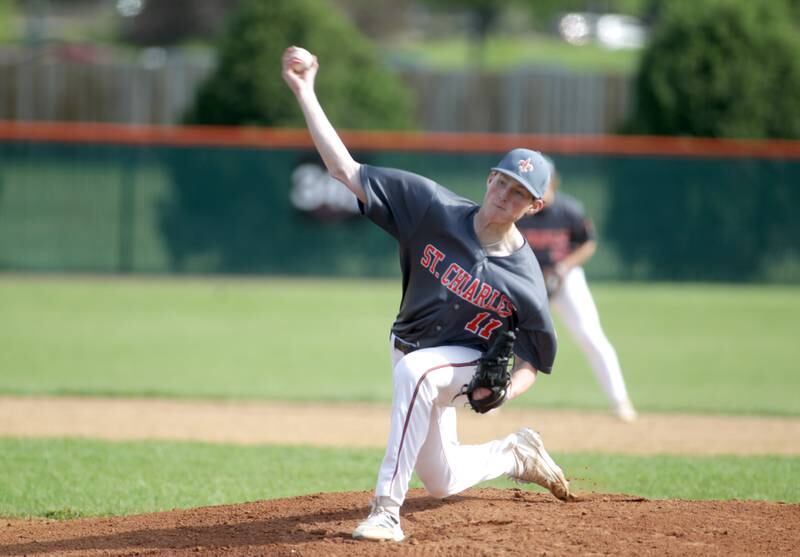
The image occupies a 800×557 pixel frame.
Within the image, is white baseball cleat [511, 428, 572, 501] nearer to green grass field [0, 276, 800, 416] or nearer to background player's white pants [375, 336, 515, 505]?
background player's white pants [375, 336, 515, 505]

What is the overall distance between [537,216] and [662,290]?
28.5 feet

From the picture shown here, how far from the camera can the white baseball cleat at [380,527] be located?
4691 millimetres

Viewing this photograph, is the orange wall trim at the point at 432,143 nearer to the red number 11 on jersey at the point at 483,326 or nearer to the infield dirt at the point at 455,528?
the infield dirt at the point at 455,528

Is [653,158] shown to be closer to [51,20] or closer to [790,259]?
[790,259]

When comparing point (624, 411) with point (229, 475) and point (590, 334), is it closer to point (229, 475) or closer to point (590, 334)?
point (590, 334)

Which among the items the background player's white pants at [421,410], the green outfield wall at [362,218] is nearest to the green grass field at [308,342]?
the green outfield wall at [362,218]

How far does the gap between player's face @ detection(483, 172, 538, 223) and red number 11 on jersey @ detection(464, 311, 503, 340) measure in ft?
1.39

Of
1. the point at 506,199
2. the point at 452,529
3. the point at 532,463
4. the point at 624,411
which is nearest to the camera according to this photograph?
the point at 506,199

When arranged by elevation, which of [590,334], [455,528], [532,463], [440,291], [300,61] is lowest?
[590,334]

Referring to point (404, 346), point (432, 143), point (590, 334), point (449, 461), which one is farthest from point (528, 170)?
point (432, 143)

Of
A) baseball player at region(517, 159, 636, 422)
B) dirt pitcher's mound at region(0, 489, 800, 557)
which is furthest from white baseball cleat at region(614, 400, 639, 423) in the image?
dirt pitcher's mound at region(0, 489, 800, 557)

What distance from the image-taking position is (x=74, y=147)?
17.5 metres

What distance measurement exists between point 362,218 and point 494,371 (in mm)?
13024

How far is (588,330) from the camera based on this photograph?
29.7 feet
